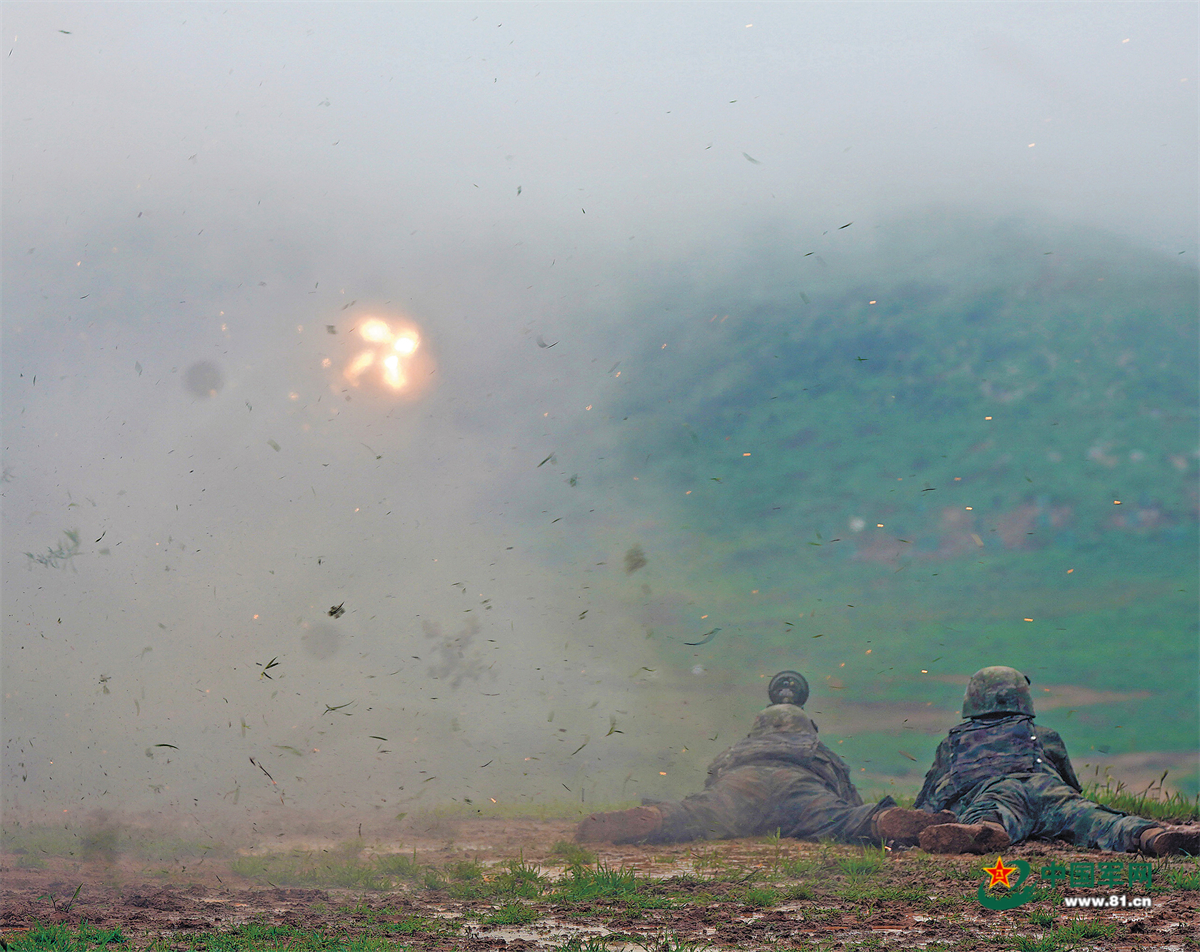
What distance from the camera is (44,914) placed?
675 centimetres

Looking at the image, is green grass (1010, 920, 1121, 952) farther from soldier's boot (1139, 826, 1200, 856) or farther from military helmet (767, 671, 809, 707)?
military helmet (767, 671, 809, 707)

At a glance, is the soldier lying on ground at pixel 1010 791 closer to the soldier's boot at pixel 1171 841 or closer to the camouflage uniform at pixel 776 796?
the soldier's boot at pixel 1171 841

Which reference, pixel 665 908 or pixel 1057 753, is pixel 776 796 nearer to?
pixel 1057 753

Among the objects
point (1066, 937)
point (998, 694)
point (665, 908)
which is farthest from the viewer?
point (998, 694)

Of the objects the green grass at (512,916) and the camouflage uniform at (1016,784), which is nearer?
the green grass at (512,916)

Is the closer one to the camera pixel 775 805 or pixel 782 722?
pixel 775 805

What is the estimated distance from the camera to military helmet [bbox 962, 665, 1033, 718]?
414 inches

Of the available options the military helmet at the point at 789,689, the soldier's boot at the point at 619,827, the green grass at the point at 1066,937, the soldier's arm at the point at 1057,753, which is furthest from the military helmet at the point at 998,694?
the green grass at the point at 1066,937

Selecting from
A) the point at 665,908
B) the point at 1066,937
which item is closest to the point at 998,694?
the point at 1066,937

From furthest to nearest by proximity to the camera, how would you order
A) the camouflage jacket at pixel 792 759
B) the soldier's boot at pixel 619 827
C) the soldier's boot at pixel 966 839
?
the camouflage jacket at pixel 792 759 < the soldier's boot at pixel 619 827 < the soldier's boot at pixel 966 839

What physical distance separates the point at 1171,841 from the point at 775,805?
168 inches

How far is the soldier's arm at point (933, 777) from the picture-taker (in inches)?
416

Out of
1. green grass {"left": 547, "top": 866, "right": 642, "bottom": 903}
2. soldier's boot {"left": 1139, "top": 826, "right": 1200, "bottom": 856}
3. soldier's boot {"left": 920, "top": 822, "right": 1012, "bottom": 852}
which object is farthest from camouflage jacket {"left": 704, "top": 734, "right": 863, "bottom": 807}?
green grass {"left": 547, "top": 866, "right": 642, "bottom": 903}

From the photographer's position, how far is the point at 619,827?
9.80 metres
